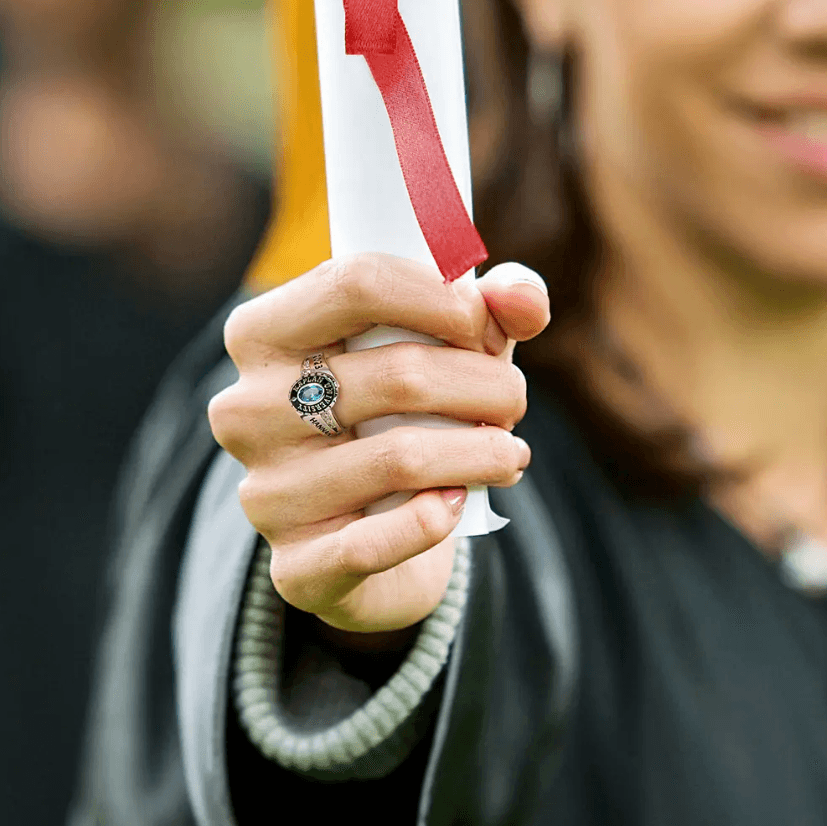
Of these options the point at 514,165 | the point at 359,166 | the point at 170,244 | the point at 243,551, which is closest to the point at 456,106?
the point at 359,166

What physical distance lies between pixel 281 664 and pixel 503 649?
103mm

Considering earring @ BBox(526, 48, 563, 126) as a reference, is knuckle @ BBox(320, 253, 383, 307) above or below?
above

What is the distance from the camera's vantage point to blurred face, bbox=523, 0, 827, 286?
41 cm

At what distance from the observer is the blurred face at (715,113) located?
41cm

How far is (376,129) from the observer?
182 mm

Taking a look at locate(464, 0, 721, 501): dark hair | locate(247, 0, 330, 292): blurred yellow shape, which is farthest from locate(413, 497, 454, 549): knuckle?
locate(464, 0, 721, 501): dark hair

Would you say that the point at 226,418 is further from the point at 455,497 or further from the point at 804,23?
the point at 804,23

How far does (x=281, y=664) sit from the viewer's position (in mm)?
276

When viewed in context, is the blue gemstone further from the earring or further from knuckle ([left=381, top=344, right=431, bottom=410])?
the earring

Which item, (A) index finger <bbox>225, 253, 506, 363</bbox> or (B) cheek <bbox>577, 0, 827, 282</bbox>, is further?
(B) cheek <bbox>577, 0, 827, 282</bbox>

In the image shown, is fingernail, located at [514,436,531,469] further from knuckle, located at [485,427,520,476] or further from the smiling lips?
the smiling lips

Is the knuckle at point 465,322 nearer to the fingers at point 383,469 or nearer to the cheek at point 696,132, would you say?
the fingers at point 383,469

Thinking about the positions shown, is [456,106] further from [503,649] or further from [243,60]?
[243,60]

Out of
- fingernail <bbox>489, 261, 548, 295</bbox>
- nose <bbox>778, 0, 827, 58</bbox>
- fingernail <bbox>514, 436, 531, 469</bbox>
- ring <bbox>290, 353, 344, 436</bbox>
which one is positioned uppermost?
nose <bbox>778, 0, 827, 58</bbox>
